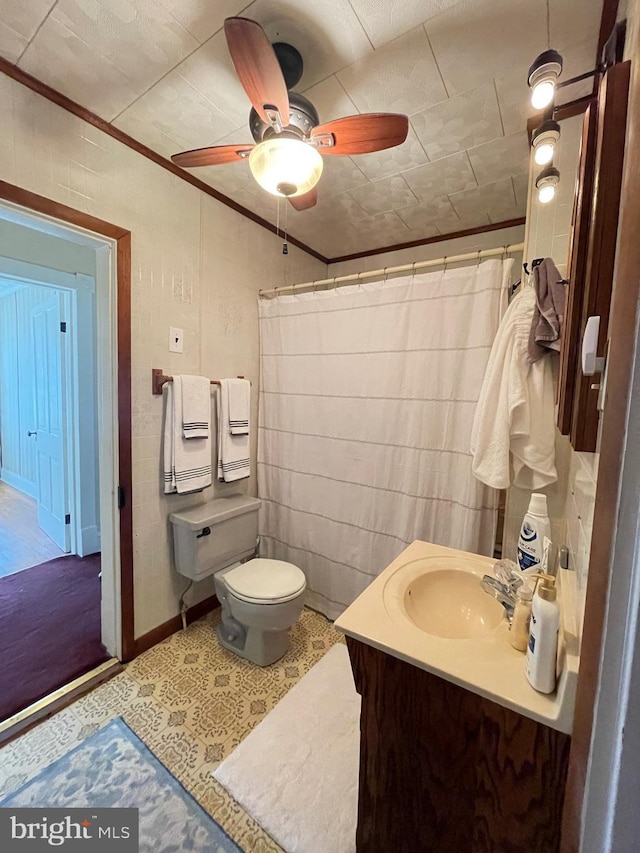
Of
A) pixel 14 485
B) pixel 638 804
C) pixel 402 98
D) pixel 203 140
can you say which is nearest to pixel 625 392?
pixel 638 804

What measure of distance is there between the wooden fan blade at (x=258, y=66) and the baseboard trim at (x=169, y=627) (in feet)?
7.56

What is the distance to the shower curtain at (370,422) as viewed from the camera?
1.68 meters

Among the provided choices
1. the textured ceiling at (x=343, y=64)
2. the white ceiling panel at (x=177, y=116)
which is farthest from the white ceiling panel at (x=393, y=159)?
the white ceiling panel at (x=177, y=116)

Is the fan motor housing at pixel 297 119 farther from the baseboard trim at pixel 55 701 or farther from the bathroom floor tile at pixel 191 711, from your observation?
the baseboard trim at pixel 55 701

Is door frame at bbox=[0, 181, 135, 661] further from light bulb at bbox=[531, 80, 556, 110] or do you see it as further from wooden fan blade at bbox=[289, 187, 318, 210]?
light bulb at bbox=[531, 80, 556, 110]

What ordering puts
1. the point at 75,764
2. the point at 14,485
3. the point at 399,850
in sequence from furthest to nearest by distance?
the point at 14,485 < the point at 75,764 < the point at 399,850

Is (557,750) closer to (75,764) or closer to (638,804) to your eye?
(638,804)

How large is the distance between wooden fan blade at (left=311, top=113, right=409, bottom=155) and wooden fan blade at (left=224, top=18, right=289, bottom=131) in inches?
6.4

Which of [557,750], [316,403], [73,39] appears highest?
[73,39]

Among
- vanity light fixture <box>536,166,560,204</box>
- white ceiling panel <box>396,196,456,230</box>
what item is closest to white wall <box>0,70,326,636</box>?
white ceiling panel <box>396,196,456,230</box>

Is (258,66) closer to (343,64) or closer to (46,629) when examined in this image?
(343,64)

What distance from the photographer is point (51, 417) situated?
3.11 meters

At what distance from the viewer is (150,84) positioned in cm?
130

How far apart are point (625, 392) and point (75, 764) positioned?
1964mm
